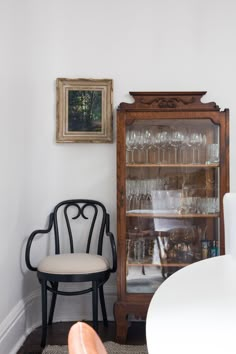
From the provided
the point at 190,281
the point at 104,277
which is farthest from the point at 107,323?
the point at 190,281

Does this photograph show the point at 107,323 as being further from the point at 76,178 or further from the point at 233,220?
the point at 233,220

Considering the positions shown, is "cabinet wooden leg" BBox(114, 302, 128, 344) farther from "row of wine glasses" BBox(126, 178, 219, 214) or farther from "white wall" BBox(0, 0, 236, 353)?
"row of wine glasses" BBox(126, 178, 219, 214)

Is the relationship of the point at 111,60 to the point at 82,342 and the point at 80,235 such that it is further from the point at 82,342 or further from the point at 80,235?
the point at 82,342

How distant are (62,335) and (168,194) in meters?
1.17

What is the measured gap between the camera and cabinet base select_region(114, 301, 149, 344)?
2643 mm

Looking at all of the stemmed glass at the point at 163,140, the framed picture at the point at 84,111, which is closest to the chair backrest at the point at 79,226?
the framed picture at the point at 84,111

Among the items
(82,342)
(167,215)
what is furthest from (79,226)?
(82,342)

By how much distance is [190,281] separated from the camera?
3.96 feet

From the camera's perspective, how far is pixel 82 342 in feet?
1.82

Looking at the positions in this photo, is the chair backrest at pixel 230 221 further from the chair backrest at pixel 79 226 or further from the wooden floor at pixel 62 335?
the chair backrest at pixel 79 226

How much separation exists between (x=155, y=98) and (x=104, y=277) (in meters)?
1.22

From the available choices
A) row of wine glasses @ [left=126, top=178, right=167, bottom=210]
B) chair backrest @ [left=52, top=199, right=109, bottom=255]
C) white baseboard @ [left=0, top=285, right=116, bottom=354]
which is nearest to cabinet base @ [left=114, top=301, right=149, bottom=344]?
white baseboard @ [left=0, top=285, right=116, bottom=354]

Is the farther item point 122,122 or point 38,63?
point 38,63

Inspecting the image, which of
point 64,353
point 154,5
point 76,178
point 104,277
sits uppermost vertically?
point 154,5
